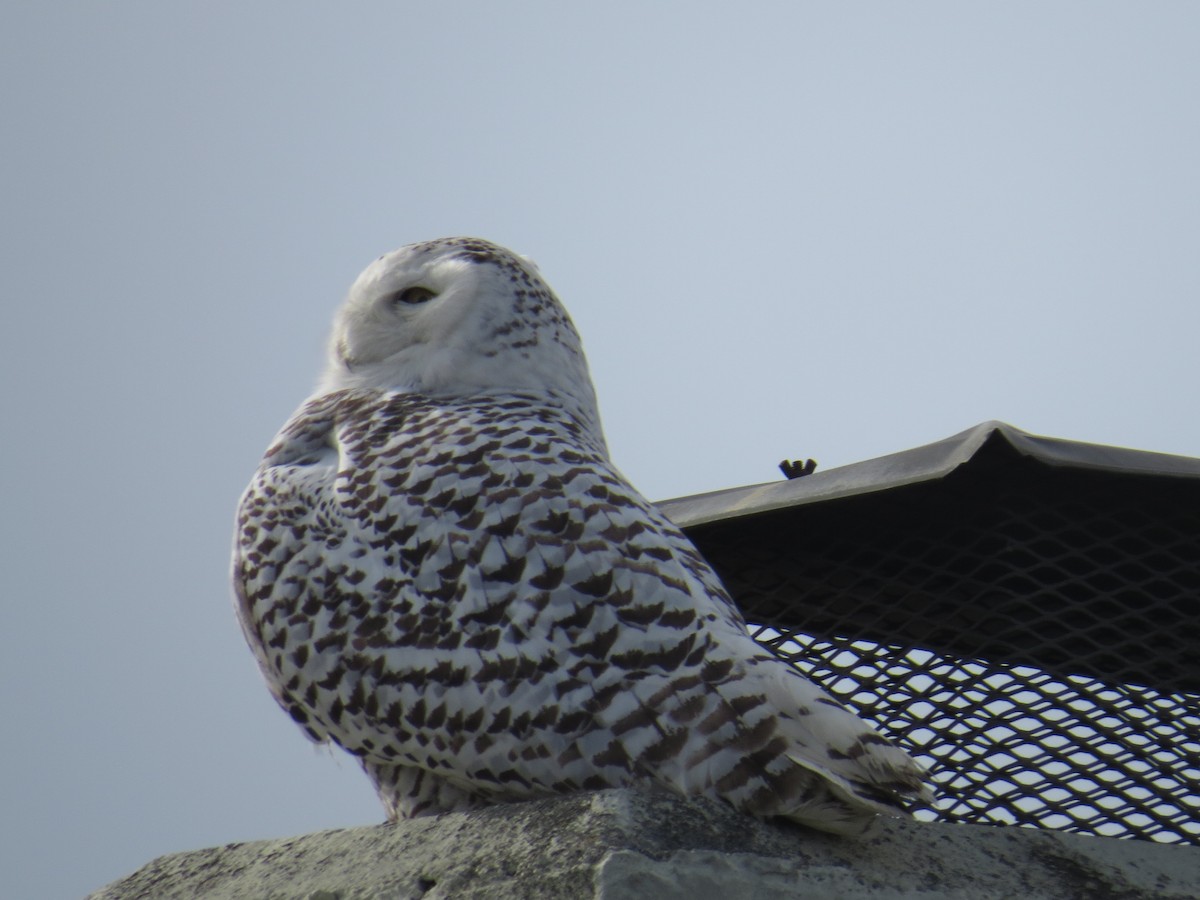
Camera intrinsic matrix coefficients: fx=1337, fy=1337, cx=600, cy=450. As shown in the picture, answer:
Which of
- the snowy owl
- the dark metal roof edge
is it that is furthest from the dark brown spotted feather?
the dark metal roof edge

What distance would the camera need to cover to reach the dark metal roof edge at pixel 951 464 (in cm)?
186

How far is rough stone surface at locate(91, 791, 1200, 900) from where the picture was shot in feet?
4.48

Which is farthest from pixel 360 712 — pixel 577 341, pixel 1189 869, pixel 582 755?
pixel 1189 869

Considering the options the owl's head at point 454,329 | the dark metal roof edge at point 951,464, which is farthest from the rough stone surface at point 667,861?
the owl's head at point 454,329

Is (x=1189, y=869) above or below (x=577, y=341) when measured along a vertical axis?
below

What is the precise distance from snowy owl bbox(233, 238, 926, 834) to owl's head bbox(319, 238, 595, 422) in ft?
0.31

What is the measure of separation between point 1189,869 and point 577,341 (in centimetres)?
134

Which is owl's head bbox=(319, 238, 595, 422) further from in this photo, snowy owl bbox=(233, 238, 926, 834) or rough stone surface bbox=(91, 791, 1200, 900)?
rough stone surface bbox=(91, 791, 1200, 900)

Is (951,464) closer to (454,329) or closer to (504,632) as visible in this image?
(504,632)

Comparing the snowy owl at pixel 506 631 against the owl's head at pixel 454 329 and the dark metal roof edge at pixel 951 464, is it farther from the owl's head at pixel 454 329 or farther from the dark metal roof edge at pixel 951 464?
the dark metal roof edge at pixel 951 464

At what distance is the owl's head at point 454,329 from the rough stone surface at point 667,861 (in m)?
0.85

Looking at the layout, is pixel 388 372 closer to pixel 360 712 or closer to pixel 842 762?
pixel 360 712

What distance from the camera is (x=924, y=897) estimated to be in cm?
147

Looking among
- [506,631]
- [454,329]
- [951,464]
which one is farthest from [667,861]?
[454,329]
